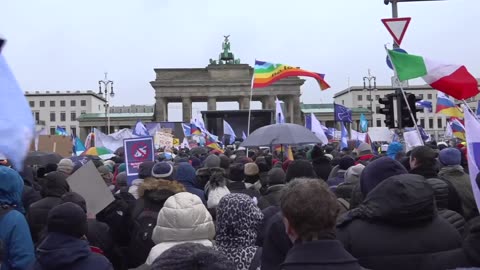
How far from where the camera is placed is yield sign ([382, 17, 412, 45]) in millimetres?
10883

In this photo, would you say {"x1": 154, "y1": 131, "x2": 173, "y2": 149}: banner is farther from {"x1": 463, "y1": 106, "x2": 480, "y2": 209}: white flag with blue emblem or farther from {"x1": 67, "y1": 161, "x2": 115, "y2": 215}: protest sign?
{"x1": 463, "y1": 106, "x2": 480, "y2": 209}: white flag with blue emblem

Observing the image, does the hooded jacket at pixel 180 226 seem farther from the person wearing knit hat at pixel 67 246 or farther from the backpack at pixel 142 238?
the backpack at pixel 142 238

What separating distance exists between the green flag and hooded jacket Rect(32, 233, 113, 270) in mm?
5323

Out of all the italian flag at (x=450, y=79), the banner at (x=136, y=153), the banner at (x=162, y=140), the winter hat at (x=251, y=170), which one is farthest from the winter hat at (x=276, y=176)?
the banner at (x=162, y=140)

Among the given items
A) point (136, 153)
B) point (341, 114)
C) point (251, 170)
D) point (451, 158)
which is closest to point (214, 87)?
point (341, 114)

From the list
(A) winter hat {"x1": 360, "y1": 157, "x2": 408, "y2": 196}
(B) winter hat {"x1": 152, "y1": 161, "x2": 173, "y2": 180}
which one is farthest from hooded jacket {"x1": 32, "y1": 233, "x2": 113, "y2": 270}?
(B) winter hat {"x1": 152, "y1": 161, "x2": 173, "y2": 180}

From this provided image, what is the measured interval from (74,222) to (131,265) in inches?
68.9

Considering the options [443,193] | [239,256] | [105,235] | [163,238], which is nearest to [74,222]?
[163,238]

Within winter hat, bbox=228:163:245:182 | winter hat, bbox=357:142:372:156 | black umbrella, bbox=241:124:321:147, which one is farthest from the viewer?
winter hat, bbox=357:142:372:156

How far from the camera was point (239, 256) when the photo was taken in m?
3.61

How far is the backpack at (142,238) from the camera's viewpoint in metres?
4.97

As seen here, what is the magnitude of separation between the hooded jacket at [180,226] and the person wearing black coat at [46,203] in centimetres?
174

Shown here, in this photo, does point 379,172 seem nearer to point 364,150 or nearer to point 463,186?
point 463,186

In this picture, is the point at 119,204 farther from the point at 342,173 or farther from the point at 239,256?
the point at 342,173
